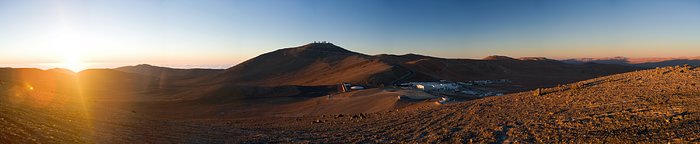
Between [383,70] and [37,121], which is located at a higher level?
[383,70]

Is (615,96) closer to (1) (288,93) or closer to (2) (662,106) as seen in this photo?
(2) (662,106)

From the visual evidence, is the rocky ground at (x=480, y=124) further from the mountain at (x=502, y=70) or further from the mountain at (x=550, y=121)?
the mountain at (x=502, y=70)

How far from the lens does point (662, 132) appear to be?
Answer: 7.08m

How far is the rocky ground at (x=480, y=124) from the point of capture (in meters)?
7.77

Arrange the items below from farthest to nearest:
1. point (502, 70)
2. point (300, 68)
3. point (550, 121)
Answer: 1. point (300, 68)
2. point (502, 70)
3. point (550, 121)

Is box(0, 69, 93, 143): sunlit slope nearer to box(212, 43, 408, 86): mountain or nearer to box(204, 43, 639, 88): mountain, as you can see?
box(204, 43, 639, 88): mountain

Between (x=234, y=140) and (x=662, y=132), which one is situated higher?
(x=662, y=132)

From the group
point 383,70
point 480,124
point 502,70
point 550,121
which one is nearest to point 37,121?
point 480,124

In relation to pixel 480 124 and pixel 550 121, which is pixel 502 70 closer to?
pixel 480 124

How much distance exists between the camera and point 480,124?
34.7ft

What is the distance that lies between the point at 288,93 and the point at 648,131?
32.2 metres

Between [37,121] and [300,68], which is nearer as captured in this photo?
[37,121]

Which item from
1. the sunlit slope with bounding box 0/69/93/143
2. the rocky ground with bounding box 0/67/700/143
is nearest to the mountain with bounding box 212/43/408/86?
the rocky ground with bounding box 0/67/700/143

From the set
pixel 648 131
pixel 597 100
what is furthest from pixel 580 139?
pixel 597 100
